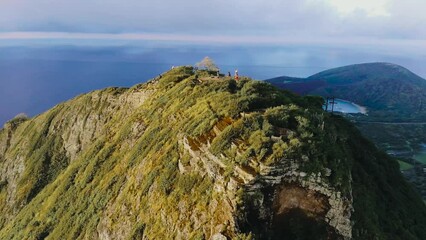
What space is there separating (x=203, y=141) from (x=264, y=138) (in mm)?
7070

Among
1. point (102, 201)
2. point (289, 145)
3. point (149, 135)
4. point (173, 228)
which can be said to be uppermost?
point (289, 145)

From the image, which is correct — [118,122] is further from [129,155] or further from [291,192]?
[291,192]

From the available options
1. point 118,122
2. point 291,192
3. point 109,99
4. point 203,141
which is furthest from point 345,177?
point 109,99

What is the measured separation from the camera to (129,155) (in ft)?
195

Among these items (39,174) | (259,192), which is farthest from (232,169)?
(39,174)

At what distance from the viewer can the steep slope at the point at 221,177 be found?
3459cm

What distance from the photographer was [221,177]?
36.2 m

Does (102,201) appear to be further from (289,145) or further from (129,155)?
(289,145)

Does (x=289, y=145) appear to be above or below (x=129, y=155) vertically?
above

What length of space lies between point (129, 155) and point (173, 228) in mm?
22239

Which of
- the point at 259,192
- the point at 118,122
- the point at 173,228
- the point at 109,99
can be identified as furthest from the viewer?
the point at 109,99

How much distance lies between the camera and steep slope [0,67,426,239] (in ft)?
113

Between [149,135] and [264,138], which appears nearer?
[264,138]

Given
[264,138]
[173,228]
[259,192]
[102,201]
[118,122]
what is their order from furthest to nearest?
[118,122] < [102,201] < [173,228] < [264,138] < [259,192]
